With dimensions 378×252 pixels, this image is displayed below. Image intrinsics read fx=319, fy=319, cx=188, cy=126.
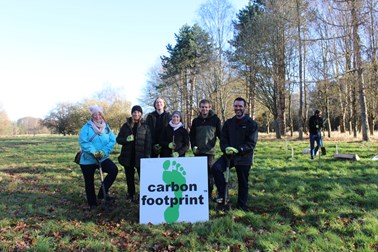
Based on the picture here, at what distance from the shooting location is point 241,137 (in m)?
5.71

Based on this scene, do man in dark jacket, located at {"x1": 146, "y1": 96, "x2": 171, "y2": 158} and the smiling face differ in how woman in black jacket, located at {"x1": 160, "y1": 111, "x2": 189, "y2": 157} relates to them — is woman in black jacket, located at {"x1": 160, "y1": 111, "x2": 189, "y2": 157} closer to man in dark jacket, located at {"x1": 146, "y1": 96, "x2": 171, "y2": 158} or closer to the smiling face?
man in dark jacket, located at {"x1": 146, "y1": 96, "x2": 171, "y2": 158}

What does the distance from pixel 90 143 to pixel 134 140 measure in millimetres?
846

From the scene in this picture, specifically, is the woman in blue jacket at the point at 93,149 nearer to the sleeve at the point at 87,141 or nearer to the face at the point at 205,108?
the sleeve at the point at 87,141

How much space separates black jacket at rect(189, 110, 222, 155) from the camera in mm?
6051

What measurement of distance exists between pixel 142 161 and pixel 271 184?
10.9 ft

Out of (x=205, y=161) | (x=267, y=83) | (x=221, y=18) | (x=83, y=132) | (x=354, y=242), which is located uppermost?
(x=221, y=18)

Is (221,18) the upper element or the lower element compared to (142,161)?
upper

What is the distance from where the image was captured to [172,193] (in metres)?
5.47

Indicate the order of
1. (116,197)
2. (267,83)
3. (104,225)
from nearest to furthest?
(104,225) < (116,197) < (267,83)

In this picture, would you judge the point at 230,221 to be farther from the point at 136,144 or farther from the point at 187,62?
the point at 187,62

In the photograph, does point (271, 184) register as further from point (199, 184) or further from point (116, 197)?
point (116, 197)

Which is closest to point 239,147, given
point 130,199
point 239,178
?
point 239,178

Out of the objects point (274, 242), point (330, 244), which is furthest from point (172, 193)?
point (330, 244)

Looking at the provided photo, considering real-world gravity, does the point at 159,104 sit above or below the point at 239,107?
above
